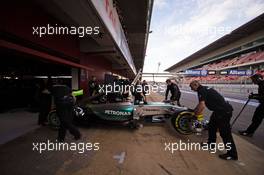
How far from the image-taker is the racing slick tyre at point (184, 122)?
15.7 ft

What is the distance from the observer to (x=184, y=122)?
15.9ft

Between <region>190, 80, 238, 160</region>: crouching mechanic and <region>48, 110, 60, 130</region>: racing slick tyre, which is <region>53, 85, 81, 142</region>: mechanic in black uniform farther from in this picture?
<region>190, 80, 238, 160</region>: crouching mechanic

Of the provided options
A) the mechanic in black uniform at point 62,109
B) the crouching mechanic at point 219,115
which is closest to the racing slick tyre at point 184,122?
the crouching mechanic at point 219,115

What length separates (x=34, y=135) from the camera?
4773mm

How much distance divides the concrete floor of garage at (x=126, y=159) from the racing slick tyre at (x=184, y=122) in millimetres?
172

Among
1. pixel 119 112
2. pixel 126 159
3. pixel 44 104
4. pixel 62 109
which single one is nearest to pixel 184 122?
pixel 119 112

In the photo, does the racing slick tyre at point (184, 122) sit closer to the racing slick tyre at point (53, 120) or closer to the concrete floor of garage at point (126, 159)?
the concrete floor of garage at point (126, 159)

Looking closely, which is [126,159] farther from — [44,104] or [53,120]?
[44,104]

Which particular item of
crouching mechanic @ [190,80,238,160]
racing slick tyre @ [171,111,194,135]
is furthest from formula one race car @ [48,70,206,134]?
crouching mechanic @ [190,80,238,160]

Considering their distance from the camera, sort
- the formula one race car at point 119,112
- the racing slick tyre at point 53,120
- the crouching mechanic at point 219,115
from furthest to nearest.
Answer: the racing slick tyre at point 53,120
the formula one race car at point 119,112
the crouching mechanic at point 219,115

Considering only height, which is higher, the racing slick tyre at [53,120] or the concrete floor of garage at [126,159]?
the racing slick tyre at [53,120]

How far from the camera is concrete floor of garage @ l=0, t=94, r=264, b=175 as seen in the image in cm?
301

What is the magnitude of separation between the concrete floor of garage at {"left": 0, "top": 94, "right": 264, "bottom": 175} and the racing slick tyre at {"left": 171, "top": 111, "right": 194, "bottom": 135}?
17cm

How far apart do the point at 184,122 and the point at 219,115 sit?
1.30 m
